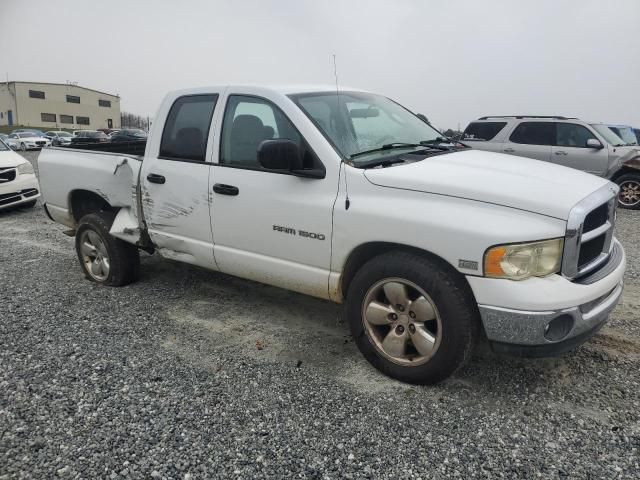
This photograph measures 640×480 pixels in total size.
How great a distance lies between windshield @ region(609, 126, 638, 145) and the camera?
1117cm

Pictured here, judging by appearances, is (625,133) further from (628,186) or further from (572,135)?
(572,135)

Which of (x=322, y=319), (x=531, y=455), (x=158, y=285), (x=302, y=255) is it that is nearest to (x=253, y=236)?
(x=302, y=255)

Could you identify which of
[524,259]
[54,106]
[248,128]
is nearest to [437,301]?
[524,259]

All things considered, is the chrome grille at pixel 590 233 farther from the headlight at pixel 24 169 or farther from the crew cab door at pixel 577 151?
the headlight at pixel 24 169

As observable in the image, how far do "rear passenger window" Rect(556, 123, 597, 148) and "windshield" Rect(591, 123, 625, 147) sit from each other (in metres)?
0.26

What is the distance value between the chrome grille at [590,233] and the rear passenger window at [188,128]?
2.65 meters

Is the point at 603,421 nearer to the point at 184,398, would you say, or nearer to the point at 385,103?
the point at 184,398

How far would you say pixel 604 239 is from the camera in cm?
306

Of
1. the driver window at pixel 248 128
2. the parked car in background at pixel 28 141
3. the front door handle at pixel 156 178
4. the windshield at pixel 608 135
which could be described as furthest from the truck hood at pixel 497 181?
the parked car in background at pixel 28 141

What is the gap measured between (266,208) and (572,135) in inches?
356

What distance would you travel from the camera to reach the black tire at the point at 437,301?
9.11 feet

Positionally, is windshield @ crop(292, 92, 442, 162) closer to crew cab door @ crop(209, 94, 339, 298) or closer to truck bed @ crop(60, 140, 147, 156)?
crew cab door @ crop(209, 94, 339, 298)

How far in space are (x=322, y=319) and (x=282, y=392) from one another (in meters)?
1.19

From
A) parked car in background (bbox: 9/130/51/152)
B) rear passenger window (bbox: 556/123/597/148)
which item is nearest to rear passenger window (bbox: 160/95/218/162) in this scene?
rear passenger window (bbox: 556/123/597/148)
